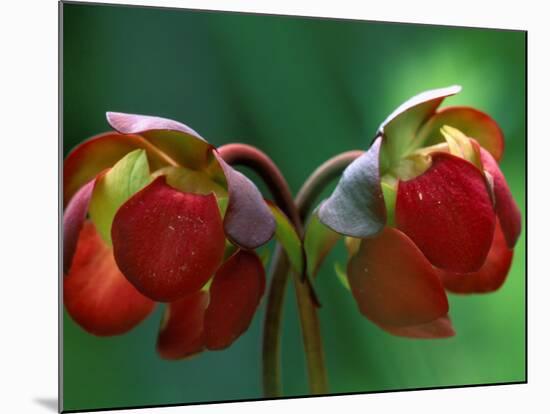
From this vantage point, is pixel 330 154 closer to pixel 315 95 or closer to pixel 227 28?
pixel 315 95

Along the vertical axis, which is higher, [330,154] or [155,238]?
[330,154]

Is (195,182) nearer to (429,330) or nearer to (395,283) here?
(395,283)

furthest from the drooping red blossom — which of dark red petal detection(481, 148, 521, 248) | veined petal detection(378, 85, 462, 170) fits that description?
dark red petal detection(481, 148, 521, 248)

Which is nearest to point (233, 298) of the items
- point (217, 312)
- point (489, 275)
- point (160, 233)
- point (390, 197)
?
point (217, 312)

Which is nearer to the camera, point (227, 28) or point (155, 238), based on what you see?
point (155, 238)

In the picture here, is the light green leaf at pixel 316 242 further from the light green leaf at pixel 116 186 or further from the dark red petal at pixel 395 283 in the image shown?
the light green leaf at pixel 116 186

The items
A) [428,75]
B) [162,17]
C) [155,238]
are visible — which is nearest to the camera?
[155,238]

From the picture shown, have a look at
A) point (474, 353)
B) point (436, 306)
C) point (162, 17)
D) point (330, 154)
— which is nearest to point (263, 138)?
point (330, 154)
